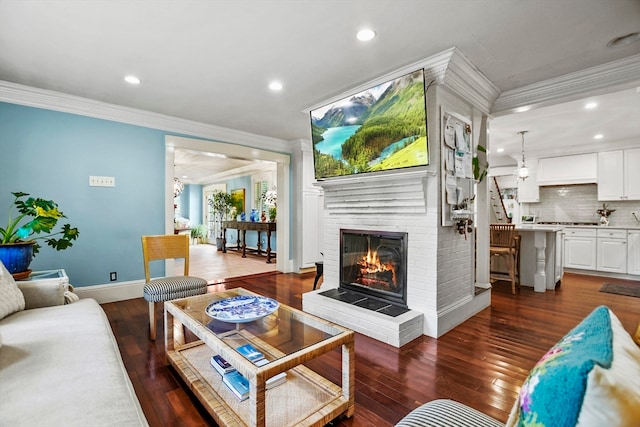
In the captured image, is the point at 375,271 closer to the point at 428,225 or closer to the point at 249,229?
the point at 428,225

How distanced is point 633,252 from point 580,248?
0.65m

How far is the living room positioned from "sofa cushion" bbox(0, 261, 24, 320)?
93 cm

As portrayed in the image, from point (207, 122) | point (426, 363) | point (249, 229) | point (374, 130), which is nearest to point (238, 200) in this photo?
point (249, 229)

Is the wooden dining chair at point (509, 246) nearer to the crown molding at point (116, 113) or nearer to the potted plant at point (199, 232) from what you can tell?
the crown molding at point (116, 113)

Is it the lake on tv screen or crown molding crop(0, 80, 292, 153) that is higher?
crown molding crop(0, 80, 292, 153)

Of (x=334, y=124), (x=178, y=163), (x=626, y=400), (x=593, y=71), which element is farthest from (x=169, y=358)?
(x=178, y=163)

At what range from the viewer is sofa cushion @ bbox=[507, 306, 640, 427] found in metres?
0.43

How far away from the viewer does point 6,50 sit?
7.74 ft

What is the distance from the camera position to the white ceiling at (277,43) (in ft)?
6.12

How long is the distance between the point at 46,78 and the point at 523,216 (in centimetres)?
807

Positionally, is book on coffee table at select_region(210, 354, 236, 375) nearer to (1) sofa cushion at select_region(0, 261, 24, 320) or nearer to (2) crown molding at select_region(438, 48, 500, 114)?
(1) sofa cushion at select_region(0, 261, 24, 320)

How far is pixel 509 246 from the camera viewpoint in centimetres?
405

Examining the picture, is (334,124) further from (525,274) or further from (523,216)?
(523,216)

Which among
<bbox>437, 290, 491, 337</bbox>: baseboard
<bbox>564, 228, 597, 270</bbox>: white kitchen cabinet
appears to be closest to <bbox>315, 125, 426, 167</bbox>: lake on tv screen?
<bbox>437, 290, 491, 337</bbox>: baseboard
